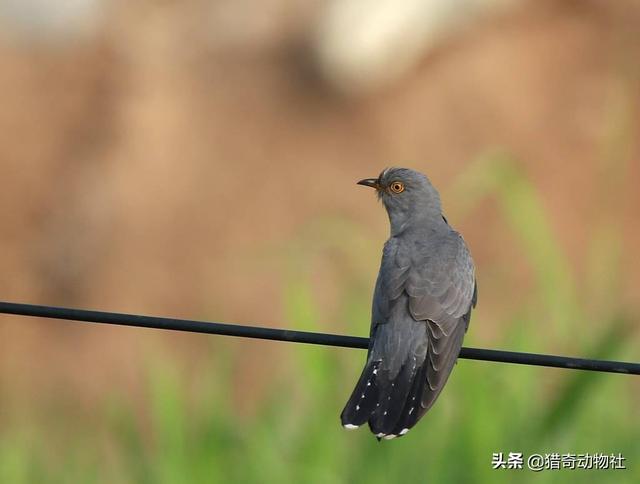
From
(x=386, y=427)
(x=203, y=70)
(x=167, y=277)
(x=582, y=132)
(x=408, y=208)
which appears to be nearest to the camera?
(x=386, y=427)

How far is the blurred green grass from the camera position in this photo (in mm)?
7484

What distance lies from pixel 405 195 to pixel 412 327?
3.55 ft

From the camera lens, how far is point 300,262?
9.14 m

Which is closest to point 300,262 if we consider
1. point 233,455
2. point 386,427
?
point 233,455

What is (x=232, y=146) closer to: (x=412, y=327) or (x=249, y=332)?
(x=412, y=327)

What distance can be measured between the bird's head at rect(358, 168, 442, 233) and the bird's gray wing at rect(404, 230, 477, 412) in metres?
0.34

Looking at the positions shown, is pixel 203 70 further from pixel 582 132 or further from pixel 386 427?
pixel 386 427

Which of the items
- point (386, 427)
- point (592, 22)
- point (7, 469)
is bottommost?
point (7, 469)

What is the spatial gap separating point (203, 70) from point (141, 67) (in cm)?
110

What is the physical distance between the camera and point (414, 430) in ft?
25.5

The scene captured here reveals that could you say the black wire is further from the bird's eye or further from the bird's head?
the bird's eye

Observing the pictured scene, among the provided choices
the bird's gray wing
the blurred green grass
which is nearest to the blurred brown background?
the blurred green grass

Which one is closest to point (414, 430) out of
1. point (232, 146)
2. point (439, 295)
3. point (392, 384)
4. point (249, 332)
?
point (439, 295)

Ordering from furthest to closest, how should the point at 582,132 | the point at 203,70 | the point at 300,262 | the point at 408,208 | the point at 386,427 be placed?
the point at 203,70
the point at 582,132
the point at 300,262
the point at 408,208
the point at 386,427
